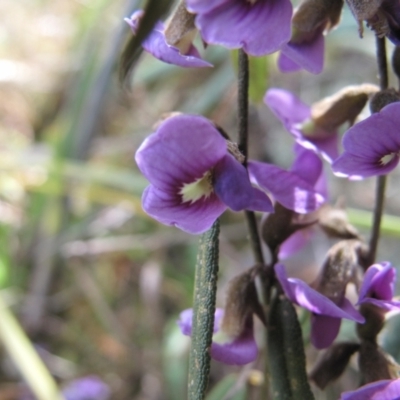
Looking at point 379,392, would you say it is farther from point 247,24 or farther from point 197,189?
point 247,24

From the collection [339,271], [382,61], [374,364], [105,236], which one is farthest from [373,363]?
[105,236]

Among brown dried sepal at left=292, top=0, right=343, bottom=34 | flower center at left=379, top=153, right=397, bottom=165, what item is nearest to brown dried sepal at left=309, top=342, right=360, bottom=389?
flower center at left=379, top=153, right=397, bottom=165

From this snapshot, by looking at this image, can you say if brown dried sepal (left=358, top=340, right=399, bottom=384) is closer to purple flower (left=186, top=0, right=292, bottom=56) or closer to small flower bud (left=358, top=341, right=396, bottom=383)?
small flower bud (left=358, top=341, right=396, bottom=383)

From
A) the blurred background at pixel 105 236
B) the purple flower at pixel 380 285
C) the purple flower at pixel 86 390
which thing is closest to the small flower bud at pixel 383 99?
the purple flower at pixel 380 285

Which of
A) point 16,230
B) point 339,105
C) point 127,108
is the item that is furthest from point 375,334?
point 127,108

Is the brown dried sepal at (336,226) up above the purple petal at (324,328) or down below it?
above

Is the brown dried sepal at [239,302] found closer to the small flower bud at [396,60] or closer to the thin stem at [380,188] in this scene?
the thin stem at [380,188]
